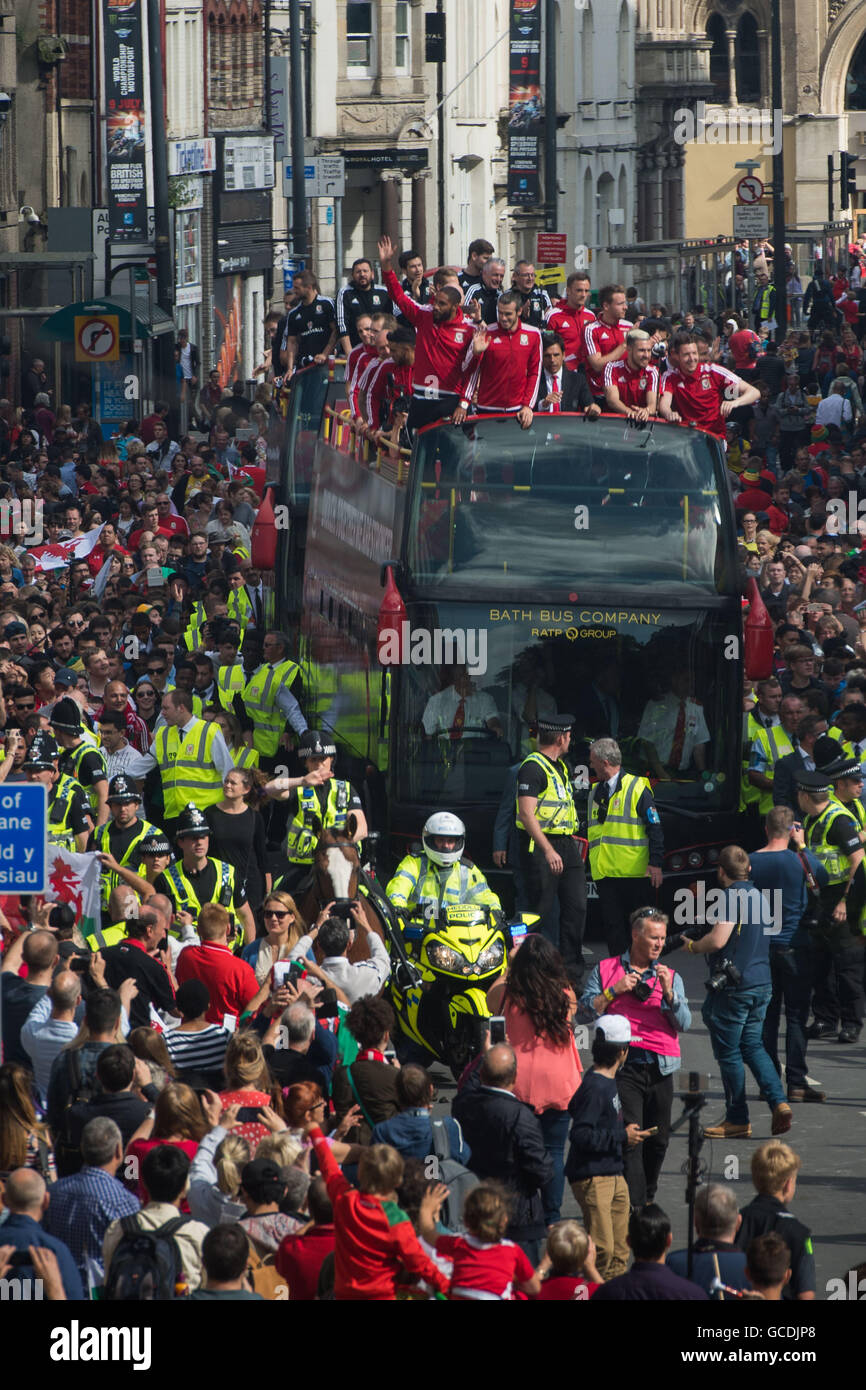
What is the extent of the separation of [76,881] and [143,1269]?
595 centimetres

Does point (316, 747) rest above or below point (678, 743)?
above

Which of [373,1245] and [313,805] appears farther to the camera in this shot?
[313,805]

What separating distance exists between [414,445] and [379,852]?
8.96 ft

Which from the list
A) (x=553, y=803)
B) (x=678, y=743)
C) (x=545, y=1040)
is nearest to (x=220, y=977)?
(x=545, y=1040)

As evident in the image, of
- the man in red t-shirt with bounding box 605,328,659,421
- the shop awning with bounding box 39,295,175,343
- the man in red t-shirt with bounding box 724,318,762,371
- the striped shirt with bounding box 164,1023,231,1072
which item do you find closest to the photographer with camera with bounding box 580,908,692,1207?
the striped shirt with bounding box 164,1023,231,1072

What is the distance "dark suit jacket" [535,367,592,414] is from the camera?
59.2ft

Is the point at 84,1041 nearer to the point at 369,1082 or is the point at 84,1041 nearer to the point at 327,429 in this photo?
the point at 369,1082

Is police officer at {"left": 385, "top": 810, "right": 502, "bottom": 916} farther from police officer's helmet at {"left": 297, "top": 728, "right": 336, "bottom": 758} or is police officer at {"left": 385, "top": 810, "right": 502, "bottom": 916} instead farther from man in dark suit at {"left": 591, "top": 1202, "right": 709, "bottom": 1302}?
man in dark suit at {"left": 591, "top": 1202, "right": 709, "bottom": 1302}

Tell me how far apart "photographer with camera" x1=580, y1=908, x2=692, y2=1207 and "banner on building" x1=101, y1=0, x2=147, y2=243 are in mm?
30499

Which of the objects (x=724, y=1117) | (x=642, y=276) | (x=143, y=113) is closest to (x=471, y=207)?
(x=642, y=276)

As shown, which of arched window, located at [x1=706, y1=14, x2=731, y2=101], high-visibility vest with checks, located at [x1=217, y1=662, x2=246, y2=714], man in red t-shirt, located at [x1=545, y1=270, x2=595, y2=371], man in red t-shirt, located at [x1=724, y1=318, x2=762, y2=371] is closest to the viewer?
high-visibility vest with checks, located at [x1=217, y1=662, x2=246, y2=714]

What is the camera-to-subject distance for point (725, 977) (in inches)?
507

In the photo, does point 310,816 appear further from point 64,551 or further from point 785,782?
point 64,551

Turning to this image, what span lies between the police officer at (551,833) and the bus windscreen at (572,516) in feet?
5.59
